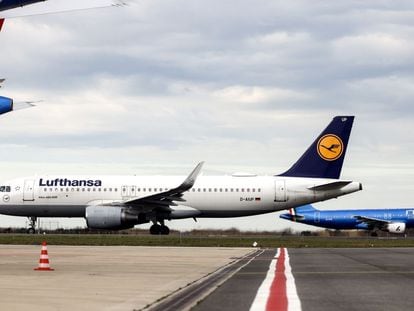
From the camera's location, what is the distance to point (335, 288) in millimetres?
15445

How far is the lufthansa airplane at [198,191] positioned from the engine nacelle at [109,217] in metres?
2.78

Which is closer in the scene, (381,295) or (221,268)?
(381,295)

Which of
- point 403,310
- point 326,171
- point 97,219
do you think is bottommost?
point 403,310

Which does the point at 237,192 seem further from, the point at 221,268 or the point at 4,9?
the point at 4,9

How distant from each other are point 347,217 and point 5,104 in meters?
69.2

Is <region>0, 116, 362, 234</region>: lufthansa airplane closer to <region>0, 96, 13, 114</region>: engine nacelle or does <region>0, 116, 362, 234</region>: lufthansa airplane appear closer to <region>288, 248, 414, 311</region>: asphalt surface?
<region>288, 248, 414, 311</region>: asphalt surface

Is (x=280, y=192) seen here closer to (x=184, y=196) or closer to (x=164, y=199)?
(x=184, y=196)

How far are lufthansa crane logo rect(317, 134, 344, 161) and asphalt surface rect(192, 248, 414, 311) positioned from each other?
107 ft

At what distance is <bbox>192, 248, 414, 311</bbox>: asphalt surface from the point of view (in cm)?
1223

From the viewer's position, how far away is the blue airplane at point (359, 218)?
80.7m

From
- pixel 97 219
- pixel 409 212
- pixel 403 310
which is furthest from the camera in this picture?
pixel 409 212

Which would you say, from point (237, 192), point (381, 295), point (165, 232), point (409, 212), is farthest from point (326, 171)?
point (381, 295)

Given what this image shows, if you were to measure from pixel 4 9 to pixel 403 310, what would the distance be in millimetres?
10329

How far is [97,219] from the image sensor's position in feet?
164
